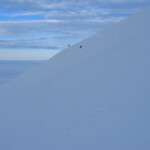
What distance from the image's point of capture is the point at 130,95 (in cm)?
401

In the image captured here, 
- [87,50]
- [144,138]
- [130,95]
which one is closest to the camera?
[144,138]

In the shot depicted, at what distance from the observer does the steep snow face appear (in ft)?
11.4

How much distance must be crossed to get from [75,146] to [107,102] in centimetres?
85

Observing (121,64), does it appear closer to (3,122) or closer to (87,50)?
(87,50)

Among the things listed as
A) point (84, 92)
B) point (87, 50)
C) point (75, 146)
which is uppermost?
point (87, 50)

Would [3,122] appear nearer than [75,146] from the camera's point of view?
No

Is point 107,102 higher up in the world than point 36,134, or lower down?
higher up

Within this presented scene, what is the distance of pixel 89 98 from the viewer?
431 centimetres

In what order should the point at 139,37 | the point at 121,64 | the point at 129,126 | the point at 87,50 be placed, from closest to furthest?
1. the point at 129,126
2. the point at 121,64
3. the point at 139,37
4. the point at 87,50

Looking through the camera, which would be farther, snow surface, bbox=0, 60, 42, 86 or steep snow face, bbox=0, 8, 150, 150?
snow surface, bbox=0, 60, 42, 86

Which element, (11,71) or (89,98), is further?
(11,71)

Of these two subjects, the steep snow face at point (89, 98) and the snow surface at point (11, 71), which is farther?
the snow surface at point (11, 71)

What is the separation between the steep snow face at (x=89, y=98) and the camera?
3.47m

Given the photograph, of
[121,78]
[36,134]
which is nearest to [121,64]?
[121,78]
